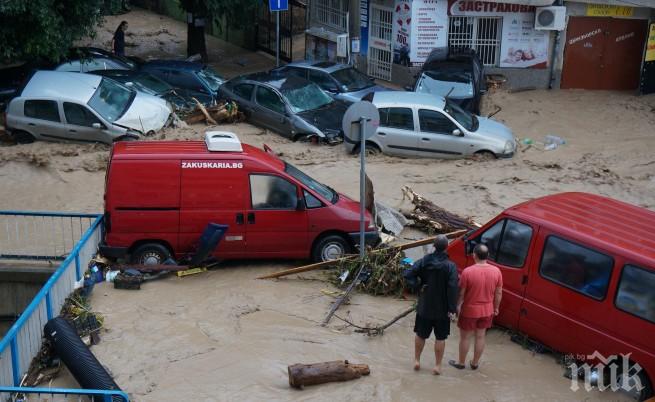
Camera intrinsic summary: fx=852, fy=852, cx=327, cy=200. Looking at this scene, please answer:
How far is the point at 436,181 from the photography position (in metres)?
15.1

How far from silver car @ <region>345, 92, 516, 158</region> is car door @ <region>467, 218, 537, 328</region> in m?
6.92

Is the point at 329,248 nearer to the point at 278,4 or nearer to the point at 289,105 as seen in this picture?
the point at 289,105

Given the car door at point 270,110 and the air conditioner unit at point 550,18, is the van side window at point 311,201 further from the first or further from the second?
the air conditioner unit at point 550,18

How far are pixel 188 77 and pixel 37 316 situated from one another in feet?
38.9

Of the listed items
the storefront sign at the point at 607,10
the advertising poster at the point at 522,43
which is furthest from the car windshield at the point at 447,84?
the storefront sign at the point at 607,10

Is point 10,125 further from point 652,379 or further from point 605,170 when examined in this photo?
point 652,379

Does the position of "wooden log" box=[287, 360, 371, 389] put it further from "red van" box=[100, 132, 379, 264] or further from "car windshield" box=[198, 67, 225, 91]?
"car windshield" box=[198, 67, 225, 91]

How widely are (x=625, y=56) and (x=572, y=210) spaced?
47.5ft

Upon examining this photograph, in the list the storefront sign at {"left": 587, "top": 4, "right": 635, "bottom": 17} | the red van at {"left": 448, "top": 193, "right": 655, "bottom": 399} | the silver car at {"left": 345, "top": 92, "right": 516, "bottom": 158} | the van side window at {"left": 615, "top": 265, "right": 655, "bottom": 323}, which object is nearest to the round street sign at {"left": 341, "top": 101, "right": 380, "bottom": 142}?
the red van at {"left": 448, "top": 193, "right": 655, "bottom": 399}

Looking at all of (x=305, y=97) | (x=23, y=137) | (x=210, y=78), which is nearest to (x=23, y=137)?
(x=23, y=137)

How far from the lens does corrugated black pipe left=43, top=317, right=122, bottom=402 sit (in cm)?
816

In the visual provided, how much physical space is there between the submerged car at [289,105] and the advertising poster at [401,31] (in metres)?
4.40

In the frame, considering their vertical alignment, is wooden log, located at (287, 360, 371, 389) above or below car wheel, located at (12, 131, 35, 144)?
above

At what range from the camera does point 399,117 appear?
1644cm
